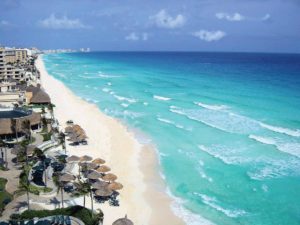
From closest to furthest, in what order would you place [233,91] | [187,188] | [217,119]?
1. [187,188]
2. [217,119]
3. [233,91]

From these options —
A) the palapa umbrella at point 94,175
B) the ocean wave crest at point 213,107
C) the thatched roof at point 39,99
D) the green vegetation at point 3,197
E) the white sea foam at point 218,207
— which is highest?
the thatched roof at point 39,99

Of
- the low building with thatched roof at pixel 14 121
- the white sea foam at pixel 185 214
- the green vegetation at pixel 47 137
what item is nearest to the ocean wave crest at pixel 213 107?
the low building with thatched roof at pixel 14 121

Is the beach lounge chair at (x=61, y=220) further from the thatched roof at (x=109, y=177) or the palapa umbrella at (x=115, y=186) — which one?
the thatched roof at (x=109, y=177)

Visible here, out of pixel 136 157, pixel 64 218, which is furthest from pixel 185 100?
pixel 64 218

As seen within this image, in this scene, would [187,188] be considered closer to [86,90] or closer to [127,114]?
[127,114]

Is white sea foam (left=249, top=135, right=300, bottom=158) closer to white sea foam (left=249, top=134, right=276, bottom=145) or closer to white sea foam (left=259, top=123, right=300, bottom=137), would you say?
white sea foam (left=249, top=134, right=276, bottom=145)
